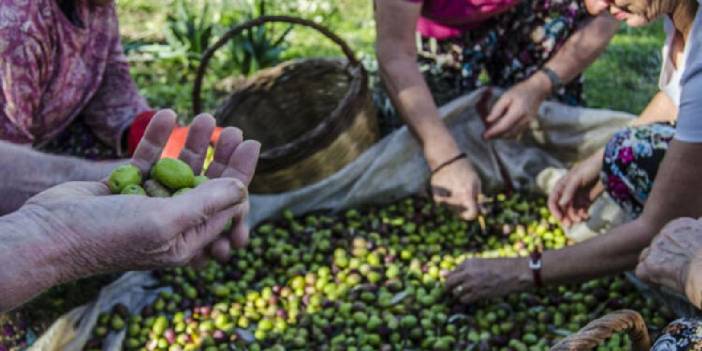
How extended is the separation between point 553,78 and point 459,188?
2.86 ft

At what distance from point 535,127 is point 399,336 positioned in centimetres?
163

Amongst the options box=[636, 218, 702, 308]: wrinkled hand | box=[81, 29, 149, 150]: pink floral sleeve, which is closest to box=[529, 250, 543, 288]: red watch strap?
box=[636, 218, 702, 308]: wrinkled hand

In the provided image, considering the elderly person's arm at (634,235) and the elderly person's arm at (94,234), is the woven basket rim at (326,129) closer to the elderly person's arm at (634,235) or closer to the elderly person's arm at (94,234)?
the elderly person's arm at (634,235)

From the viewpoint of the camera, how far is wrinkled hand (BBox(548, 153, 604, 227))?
378 centimetres

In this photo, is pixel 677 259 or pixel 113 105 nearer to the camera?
pixel 677 259

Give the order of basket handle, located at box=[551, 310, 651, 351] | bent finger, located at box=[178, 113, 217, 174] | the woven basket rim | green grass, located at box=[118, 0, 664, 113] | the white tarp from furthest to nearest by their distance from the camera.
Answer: green grass, located at box=[118, 0, 664, 113] < the white tarp < the woven basket rim < bent finger, located at box=[178, 113, 217, 174] < basket handle, located at box=[551, 310, 651, 351]

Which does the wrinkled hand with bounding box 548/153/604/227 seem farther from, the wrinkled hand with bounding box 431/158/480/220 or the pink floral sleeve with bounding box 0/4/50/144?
the pink floral sleeve with bounding box 0/4/50/144

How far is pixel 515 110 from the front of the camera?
161 inches

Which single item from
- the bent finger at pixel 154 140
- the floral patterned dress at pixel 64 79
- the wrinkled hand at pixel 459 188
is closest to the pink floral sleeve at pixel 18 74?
the floral patterned dress at pixel 64 79

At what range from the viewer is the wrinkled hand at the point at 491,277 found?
337 cm

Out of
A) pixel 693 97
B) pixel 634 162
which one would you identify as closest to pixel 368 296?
pixel 634 162

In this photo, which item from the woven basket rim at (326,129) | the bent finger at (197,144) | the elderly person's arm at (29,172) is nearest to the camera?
the bent finger at (197,144)

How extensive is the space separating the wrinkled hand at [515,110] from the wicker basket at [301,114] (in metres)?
0.68

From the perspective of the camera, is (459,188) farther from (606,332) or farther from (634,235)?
(606,332)
